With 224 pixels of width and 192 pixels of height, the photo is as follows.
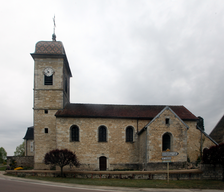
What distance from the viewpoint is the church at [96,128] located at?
75.3 feet

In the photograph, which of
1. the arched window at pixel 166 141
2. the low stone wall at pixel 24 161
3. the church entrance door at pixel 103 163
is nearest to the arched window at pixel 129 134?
the church entrance door at pixel 103 163

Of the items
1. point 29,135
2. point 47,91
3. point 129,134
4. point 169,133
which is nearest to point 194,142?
point 169,133

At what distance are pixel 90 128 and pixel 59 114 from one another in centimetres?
432

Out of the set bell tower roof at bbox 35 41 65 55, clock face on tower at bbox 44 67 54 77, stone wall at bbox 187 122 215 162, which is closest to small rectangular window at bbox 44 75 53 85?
clock face on tower at bbox 44 67 54 77

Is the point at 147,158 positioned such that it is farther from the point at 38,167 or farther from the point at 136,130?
the point at 38,167

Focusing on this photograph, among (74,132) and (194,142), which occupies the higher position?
(74,132)

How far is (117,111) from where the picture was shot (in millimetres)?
27000

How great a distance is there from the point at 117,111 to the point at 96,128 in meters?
3.76

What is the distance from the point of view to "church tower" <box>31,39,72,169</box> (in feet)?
85.7

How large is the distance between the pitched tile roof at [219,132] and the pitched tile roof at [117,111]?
4.80 meters

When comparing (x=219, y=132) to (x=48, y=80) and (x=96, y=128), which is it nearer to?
(x=96, y=128)

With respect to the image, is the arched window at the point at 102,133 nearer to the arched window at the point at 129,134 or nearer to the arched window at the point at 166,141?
the arched window at the point at 129,134

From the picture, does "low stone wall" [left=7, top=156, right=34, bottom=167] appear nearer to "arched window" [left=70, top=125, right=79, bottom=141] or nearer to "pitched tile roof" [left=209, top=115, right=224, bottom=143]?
"arched window" [left=70, top=125, right=79, bottom=141]

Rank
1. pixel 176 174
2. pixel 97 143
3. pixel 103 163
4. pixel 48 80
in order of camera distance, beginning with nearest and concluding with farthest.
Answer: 1. pixel 176 174
2. pixel 103 163
3. pixel 97 143
4. pixel 48 80
